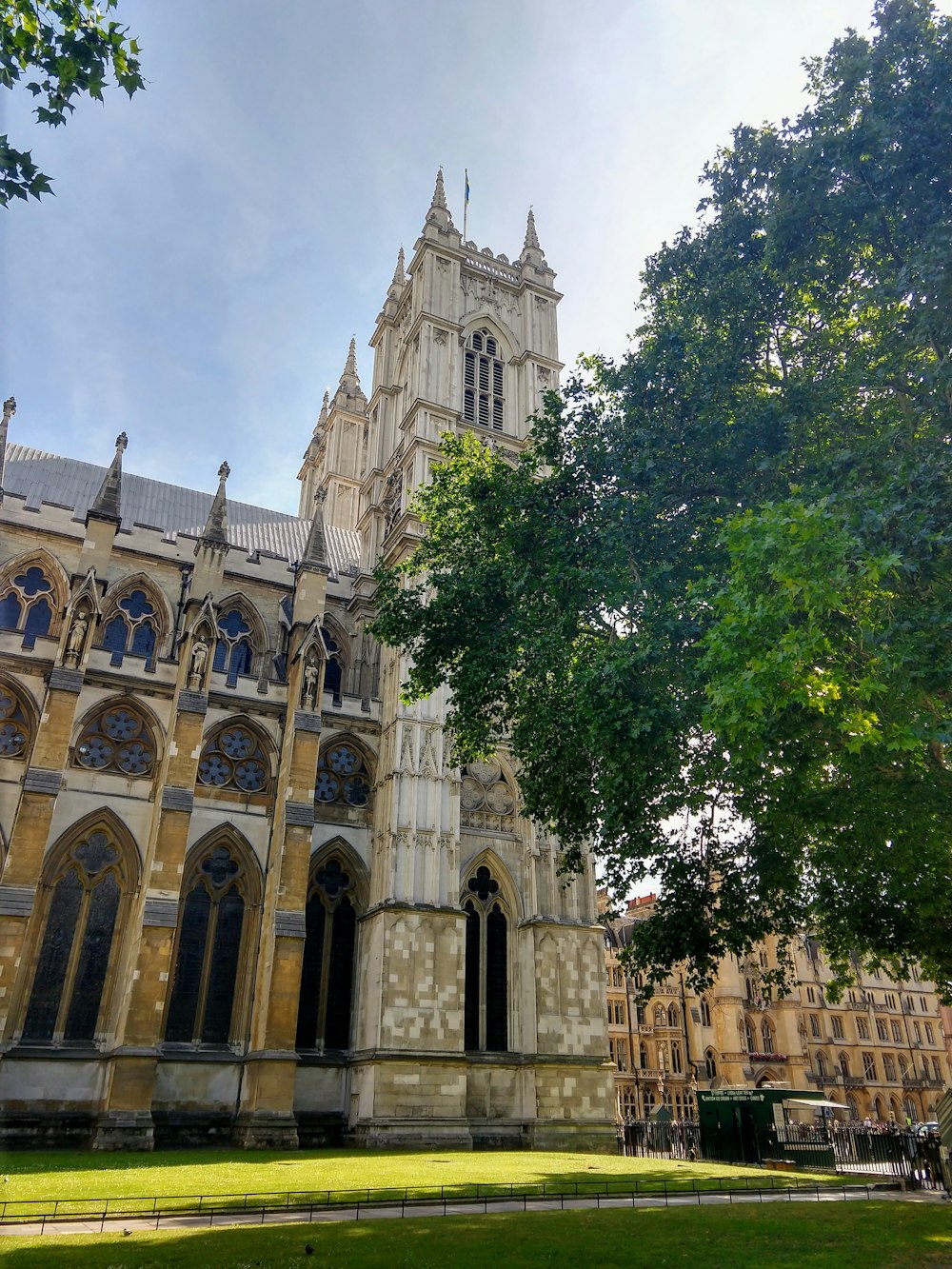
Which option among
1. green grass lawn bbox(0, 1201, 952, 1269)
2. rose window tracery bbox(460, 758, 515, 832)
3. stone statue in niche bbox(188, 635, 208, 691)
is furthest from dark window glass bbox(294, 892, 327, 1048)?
green grass lawn bbox(0, 1201, 952, 1269)

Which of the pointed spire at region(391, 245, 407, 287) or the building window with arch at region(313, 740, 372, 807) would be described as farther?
the pointed spire at region(391, 245, 407, 287)

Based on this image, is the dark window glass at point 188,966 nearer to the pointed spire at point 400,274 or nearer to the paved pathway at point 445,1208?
the paved pathway at point 445,1208

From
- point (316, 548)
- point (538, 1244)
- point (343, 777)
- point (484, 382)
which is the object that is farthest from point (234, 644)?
point (538, 1244)

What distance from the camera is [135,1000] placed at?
21750mm

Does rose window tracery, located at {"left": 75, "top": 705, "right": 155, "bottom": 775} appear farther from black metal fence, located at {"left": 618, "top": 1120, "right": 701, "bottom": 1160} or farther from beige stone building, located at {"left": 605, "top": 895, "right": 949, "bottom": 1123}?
beige stone building, located at {"left": 605, "top": 895, "right": 949, "bottom": 1123}

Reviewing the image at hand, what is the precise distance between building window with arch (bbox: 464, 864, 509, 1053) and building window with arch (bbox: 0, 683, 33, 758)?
44.6ft

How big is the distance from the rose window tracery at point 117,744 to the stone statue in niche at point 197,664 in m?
2.07

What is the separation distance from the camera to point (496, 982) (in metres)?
27.2

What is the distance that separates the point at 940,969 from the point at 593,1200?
29.0 ft

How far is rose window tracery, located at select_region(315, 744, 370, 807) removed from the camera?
28344mm

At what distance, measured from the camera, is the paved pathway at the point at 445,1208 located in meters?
9.84

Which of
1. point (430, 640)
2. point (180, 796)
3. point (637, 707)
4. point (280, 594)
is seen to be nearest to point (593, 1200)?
point (637, 707)

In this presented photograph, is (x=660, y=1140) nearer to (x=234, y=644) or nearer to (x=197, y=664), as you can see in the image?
(x=197, y=664)

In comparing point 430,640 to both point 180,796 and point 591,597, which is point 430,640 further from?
point 180,796
